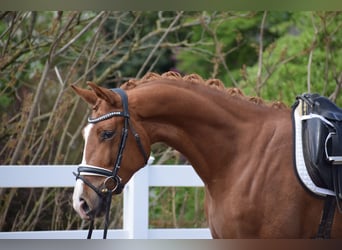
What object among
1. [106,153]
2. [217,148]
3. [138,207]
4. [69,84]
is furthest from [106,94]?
[69,84]

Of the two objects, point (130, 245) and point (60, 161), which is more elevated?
point (60, 161)

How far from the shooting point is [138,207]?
6.03 meters

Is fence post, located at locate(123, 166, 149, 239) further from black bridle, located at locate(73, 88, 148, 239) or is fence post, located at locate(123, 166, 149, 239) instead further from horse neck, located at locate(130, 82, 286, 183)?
black bridle, located at locate(73, 88, 148, 239)

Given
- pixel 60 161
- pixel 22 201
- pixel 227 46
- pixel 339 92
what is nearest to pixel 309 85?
pixel 339 92

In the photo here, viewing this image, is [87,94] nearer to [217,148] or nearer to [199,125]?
[199,125]

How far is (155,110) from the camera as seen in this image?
4.05m

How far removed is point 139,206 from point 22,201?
2.24m

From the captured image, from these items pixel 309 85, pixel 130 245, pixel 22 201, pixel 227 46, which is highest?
pixel 227 46

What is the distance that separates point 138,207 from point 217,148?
2068mm

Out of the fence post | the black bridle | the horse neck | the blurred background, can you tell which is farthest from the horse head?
the blurred background

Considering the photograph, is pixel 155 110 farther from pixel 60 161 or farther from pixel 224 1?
pixel 60 161

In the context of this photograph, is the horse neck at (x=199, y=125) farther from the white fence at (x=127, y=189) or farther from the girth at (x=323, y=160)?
the white fence at (x=127, y=189)

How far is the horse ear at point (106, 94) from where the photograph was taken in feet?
12.7

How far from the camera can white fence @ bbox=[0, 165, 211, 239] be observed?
5.97m
